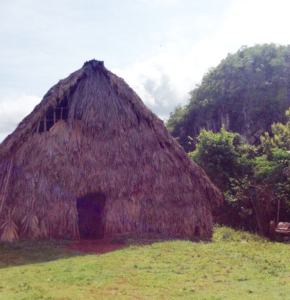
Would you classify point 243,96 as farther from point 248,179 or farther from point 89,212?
point 89,212

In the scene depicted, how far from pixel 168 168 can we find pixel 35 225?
4027mm

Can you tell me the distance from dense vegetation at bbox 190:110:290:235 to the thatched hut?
9.19ft

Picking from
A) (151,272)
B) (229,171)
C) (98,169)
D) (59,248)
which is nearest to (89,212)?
(98,169)

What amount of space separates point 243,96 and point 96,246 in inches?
765

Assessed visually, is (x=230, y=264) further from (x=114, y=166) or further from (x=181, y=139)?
(x=181, y=139)

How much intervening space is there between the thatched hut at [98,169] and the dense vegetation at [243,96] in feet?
49.6

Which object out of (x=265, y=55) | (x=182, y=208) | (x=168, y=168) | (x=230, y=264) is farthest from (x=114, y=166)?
(x=265, y=55)

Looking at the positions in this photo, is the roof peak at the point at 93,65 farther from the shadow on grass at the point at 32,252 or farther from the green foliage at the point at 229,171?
the green foliage at the point at 229,171

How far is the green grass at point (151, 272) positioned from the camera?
19.5 feet

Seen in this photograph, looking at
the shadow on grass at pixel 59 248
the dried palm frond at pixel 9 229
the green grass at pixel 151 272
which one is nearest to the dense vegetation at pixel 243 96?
the shadow on grass at pixel 59 248

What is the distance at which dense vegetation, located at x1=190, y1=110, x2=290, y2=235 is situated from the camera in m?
14.0

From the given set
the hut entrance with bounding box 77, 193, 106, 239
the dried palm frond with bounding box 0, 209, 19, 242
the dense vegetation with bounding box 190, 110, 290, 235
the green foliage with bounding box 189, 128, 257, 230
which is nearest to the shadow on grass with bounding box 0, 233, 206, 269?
the dried palm frond with bounding box 0, 209, 19, 242

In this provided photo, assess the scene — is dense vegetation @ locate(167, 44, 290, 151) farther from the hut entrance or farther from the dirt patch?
the dirt patch

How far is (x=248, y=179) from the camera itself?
15.8 meters
